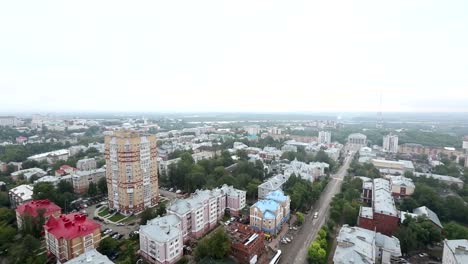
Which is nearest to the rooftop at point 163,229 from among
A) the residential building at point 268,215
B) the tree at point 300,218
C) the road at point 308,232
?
the residential building at point 268,215

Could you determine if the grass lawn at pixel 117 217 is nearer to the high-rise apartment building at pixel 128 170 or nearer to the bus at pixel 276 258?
the high-rise apartment building at pixel 128 170

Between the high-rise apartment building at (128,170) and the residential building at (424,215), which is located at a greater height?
the high-rise apartment building at (128,170)

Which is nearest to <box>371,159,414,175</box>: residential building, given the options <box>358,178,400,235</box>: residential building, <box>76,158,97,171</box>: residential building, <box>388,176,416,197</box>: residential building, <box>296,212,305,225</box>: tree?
<box>388,176,416,197</box>: residential building

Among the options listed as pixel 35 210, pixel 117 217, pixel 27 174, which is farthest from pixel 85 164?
pixel 35 210

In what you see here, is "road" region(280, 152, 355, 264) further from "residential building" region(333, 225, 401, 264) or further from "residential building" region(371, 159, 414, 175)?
"residential building" region(371, 159, 414, 175)

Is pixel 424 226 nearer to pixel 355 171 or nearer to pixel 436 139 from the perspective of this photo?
pixel 355 171
